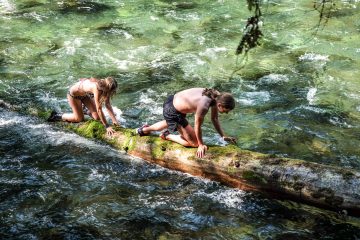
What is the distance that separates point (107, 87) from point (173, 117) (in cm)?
152

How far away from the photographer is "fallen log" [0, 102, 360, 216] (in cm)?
633

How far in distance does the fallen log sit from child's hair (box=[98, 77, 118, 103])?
815 mm

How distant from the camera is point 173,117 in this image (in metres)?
8.62

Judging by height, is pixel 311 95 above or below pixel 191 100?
below

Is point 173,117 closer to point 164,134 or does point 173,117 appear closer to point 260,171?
point 164,134

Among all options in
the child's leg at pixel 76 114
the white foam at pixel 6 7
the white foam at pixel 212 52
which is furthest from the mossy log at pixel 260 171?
the white foam at pixel 6 7

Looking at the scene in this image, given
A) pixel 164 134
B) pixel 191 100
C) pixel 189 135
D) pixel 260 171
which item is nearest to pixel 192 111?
pixel 191 100

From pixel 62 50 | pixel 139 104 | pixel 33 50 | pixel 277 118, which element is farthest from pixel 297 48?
pixel 33 50

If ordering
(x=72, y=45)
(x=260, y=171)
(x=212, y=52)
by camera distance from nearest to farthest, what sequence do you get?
(x=260, y=171) < (x=212, y=52) < (x=72, y=45)

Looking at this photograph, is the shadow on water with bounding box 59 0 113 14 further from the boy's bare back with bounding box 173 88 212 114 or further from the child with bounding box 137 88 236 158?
the boy's bare back with bounding box 173 88 212 114

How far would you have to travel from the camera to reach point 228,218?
6887 millimetres

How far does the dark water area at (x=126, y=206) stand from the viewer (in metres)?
6.50

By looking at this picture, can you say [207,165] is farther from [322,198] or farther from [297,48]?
[297,48]

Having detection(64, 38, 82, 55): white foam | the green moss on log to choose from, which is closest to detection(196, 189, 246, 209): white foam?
the green moss on log
